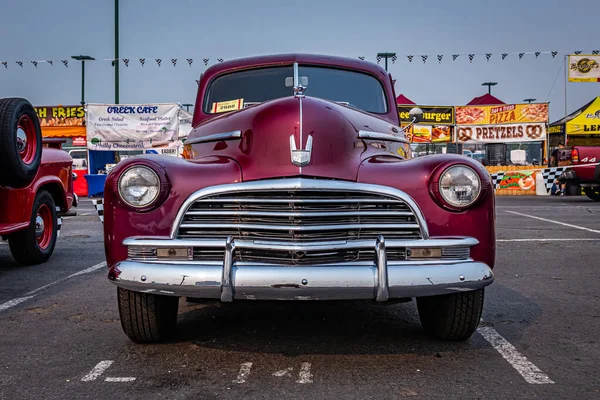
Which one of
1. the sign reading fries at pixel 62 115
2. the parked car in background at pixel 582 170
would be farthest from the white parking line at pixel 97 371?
the sign reading fries at pixel 62 115

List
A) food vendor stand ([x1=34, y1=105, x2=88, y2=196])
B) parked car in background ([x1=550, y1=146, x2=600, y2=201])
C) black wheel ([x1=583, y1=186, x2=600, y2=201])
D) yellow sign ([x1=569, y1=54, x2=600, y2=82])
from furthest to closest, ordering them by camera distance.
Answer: yellow sign ([x1=569, y1=54, x2=600, y2=82])
food vendor stand ([x1=34, y1=105, x2=88, y2=196])
black wheel ([x1=583, y1=186, x2=600, y2=201])
parked car in background ([x1=550, y1=146, x2=600, y2=201])

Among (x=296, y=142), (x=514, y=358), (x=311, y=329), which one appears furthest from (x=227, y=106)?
(x=514, y=358)

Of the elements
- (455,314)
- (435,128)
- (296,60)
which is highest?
(435,128)

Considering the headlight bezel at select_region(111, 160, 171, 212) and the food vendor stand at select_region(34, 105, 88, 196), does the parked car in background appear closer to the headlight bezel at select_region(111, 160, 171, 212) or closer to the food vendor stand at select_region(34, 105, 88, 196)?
the headlight bezel at select_region(111, 160, 171, 212)

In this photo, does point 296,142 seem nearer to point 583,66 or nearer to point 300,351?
point 300,351

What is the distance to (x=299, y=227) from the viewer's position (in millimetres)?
3246

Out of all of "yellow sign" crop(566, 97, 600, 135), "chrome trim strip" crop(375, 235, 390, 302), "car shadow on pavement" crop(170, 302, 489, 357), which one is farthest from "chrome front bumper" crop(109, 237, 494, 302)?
"yellow sign" crop(566, 97, 600, 135)

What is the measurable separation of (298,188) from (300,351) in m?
0.96

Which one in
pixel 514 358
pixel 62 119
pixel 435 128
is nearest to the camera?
pixel 514 358

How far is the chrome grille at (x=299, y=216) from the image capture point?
3.27 meters

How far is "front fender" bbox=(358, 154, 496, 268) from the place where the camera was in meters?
3.39

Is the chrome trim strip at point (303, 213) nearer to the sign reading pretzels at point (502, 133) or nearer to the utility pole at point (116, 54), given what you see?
the utility pole at point (116, 54)

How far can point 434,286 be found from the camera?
3.19 m

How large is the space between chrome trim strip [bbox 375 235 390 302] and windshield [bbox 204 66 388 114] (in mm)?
1904
